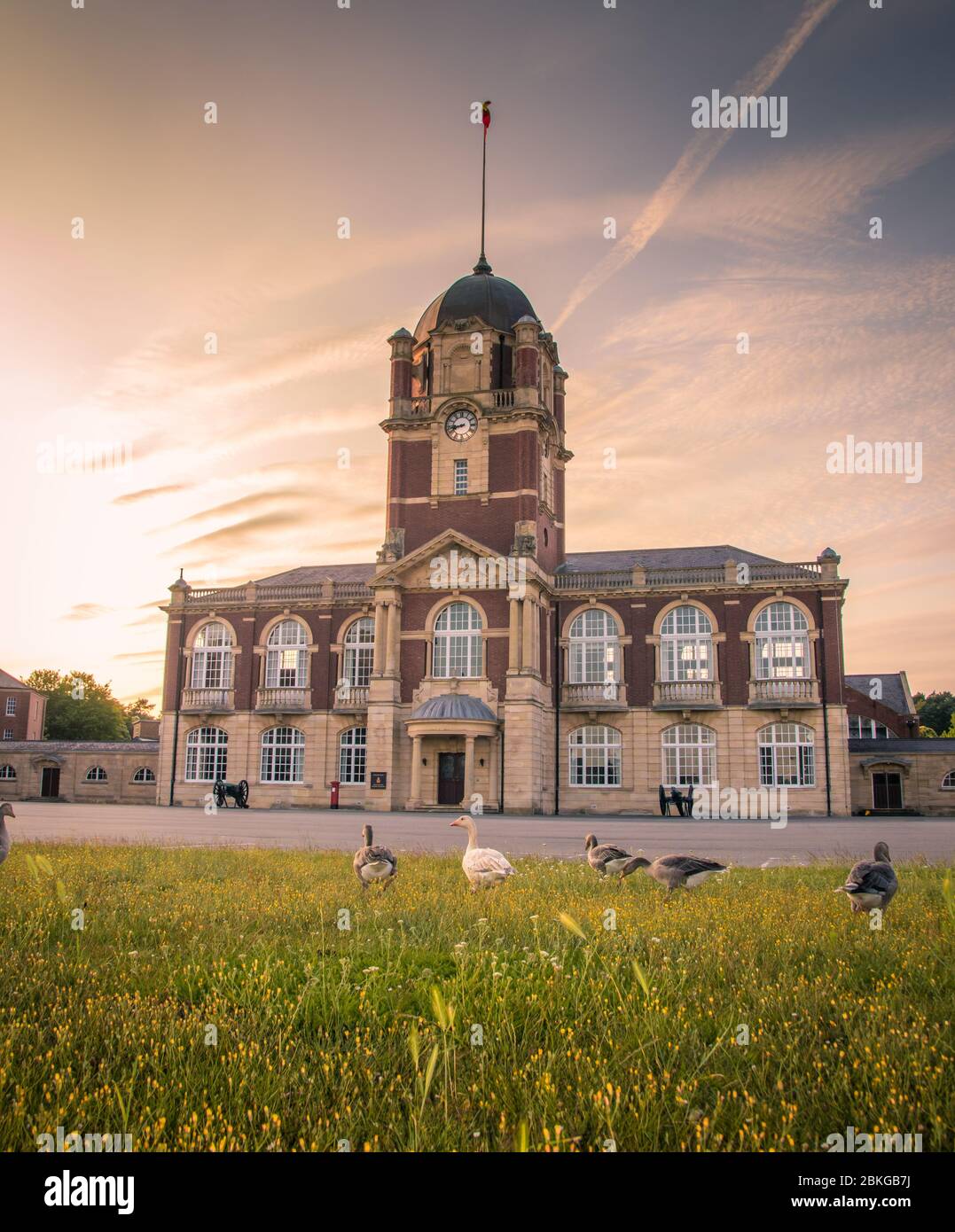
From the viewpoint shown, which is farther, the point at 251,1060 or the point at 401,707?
the point at 401,707

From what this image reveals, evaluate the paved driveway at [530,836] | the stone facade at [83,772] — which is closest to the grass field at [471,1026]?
the paved driveway at [530,836]

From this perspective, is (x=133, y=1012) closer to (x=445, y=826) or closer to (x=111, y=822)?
(x=111, y=822)

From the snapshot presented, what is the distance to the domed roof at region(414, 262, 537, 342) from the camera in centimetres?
4825

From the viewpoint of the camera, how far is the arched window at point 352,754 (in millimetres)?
46594

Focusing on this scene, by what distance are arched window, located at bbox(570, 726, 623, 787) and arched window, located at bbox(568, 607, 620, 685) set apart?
2460mm

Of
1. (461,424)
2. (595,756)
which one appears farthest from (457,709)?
(461,424)

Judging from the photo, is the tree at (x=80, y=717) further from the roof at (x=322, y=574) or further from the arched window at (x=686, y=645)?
the arched window at (x=686, y=645)

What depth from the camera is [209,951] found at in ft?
21.5

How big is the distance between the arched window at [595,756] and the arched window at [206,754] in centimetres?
1780

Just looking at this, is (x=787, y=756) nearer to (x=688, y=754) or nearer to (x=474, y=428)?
(x=688, y=754)

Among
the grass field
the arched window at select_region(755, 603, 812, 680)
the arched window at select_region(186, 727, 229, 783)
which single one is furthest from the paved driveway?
the arched window at select_region(186, 727, 229, 783)
